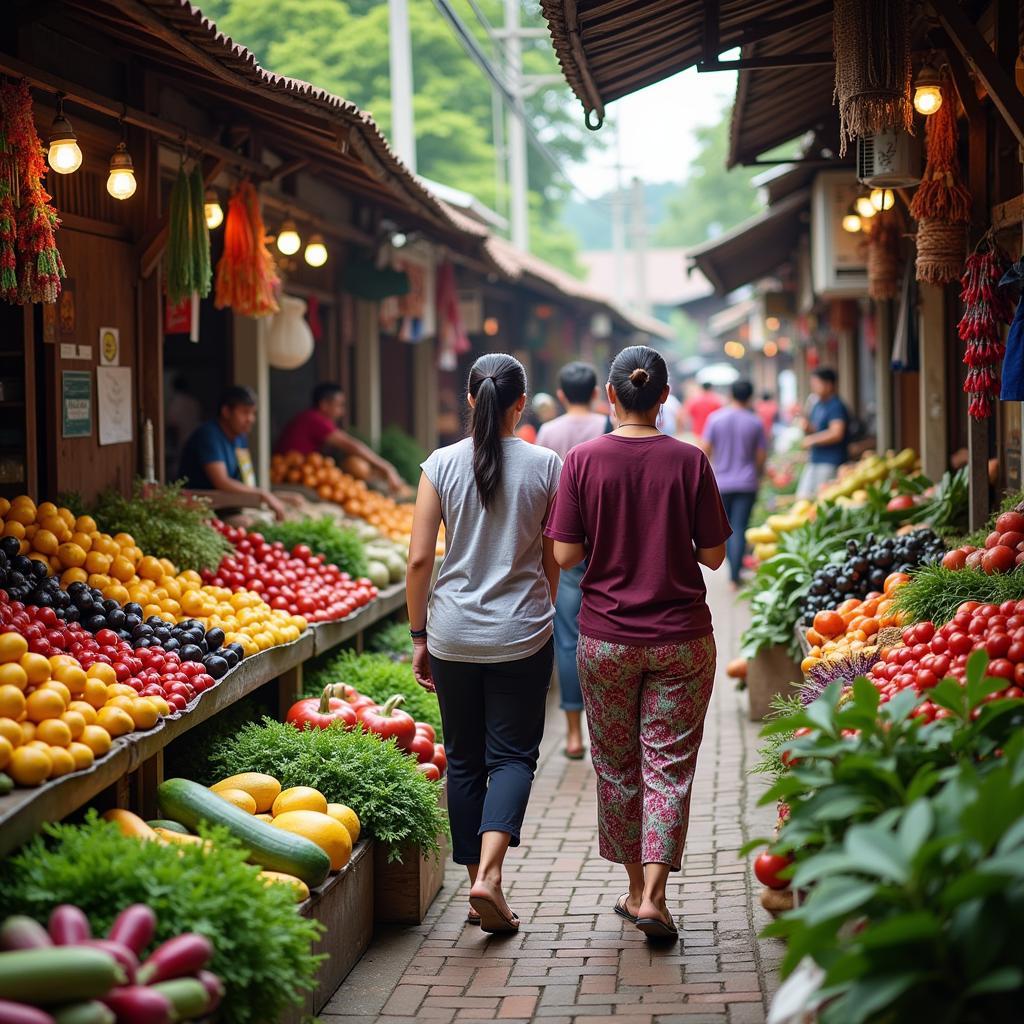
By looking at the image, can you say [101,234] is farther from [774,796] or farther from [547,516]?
[774,796]

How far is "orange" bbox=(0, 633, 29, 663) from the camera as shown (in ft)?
14.8

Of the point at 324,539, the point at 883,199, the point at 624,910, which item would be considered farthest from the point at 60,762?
the point at 883,199

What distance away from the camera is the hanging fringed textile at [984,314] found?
6684 millimetres

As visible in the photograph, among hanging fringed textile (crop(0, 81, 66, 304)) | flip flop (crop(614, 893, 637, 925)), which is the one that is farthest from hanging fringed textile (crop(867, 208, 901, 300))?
hanging fringed textile (crop(0, 81, 66, 304))

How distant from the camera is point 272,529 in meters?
8.81

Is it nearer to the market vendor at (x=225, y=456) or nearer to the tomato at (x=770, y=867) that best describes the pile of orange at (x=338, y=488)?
the market vendor at (x=225, y=456)

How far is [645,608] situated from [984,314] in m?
2.82

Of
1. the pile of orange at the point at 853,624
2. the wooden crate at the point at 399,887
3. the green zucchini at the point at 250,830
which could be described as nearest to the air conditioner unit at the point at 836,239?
the pile of orange at the point at 853,624

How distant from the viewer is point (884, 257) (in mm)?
10312

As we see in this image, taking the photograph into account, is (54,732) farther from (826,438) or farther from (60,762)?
(826,438)

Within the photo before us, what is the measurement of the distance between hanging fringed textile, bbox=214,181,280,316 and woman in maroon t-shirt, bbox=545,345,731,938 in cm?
388

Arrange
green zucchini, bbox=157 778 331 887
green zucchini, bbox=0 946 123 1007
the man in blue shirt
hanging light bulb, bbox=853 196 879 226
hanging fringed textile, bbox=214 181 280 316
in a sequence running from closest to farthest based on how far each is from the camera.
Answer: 1. green zucchini, bbox=0 946 123 1007
2. green zucchini, bbox=157 778 331 887
3. hanging fringed textile, bbox=214 181 280 316
4. hanging light bulb, bbox=853 196 879 226
5. the man in blue shirt

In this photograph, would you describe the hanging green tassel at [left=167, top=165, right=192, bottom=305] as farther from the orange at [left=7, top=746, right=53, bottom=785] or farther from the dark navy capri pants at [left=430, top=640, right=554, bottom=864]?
the orange at [left=7, top=746, right=53, bottom=785]

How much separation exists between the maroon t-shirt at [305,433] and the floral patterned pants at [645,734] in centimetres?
681
